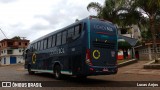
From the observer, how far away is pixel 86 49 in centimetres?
1291

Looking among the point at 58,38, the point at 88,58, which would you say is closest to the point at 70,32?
the point at 58,38

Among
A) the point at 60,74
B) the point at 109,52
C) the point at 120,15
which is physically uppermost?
the point at 120,15

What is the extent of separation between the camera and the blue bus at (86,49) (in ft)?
42.6

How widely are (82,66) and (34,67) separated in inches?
369

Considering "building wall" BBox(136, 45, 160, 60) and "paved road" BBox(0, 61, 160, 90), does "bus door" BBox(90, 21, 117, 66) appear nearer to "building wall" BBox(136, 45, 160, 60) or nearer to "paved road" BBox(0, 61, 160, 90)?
"paved road" BBox(0, 61, 160, 90)

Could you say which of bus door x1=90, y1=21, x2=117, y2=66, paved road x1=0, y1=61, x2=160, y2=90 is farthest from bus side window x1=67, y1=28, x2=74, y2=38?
paved road x1=0, y1=61, x2=160, y2=90

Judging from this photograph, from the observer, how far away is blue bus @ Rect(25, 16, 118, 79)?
42.6ft

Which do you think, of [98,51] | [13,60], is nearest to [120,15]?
[98,51]

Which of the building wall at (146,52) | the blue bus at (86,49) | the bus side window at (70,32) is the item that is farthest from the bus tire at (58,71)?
the building wall at (146,52)

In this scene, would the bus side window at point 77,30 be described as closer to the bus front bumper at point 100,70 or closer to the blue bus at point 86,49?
the blue bus at point 86,49

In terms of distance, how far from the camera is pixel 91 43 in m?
13.1

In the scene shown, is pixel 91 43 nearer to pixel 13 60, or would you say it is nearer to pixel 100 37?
pixel 100 37

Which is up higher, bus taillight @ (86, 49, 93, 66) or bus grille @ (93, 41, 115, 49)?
bus grille @ (93, 41, 115, 49)

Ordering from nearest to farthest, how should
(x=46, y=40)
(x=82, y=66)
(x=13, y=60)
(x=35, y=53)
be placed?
1. (x=82, y=66)
2. (x=46, y=40)
3. (x=35, y=53)
4. (x=13, y=60)
